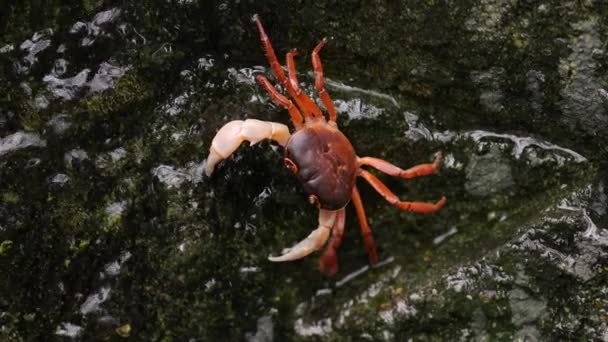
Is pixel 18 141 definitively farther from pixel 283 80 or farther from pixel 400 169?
pixel 400 169

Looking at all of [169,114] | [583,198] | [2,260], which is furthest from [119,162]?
[583,198]

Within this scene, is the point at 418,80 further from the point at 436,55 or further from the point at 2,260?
the point at 2,260

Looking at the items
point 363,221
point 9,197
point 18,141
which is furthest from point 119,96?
point 363,221

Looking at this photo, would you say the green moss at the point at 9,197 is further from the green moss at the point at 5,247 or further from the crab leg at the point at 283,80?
the crab leg at the point at 283,80

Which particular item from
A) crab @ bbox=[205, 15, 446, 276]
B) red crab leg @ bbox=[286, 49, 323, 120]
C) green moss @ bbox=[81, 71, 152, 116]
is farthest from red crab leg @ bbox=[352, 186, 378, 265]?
green moss @ bbox=[81, 71, 152, 116]

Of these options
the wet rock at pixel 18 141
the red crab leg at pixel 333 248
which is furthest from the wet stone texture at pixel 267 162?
the red crab leg at pixel 333 248
